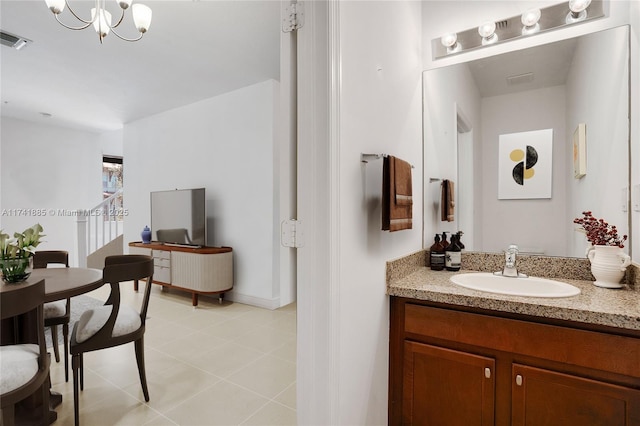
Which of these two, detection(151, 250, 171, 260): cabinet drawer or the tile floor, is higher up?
detection(151, 250, 171, 260): cabinet drawer

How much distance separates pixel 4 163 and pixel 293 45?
638 centimetres

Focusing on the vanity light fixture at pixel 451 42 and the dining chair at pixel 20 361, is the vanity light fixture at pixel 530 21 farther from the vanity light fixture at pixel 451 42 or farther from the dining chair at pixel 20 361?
the dining chair at pixel 20 361

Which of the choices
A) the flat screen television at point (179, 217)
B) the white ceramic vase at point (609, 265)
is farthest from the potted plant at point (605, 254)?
the flat screen television at point (179, 217)

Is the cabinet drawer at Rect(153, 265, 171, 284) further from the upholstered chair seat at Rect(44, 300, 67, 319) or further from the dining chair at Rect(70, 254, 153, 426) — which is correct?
the dining chair at Rect(70, 254, 153, 426)

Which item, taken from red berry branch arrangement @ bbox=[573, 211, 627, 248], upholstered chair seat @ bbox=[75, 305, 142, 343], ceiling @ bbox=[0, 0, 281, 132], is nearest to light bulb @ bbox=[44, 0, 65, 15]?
ceiling @ bbox=[0, 0, 281, 132]

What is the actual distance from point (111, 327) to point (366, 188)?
1.65 m

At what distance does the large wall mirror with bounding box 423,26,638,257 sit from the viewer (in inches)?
60.2

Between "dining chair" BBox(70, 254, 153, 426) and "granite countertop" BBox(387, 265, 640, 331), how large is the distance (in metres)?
1.50

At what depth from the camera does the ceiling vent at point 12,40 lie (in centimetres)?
282

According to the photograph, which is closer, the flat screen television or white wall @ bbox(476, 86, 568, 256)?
white wall @ bbox(476, 86, 568, 256)

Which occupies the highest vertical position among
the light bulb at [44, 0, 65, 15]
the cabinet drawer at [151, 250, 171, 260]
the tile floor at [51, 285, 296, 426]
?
the light bulb at [44, 0, 65, 15]

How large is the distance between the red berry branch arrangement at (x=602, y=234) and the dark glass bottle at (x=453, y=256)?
60 centimetres

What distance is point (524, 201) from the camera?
183 cm

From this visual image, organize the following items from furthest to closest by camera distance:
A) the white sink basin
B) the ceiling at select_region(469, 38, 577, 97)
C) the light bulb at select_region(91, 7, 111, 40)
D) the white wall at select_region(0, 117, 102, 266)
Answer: the white wall at select_region(0, 117, 102, 266) < the light bulb at select_region(91, 7, 111, 40) < the ceiling at select_region(469, 38, 577, 97) < the white sink basin
